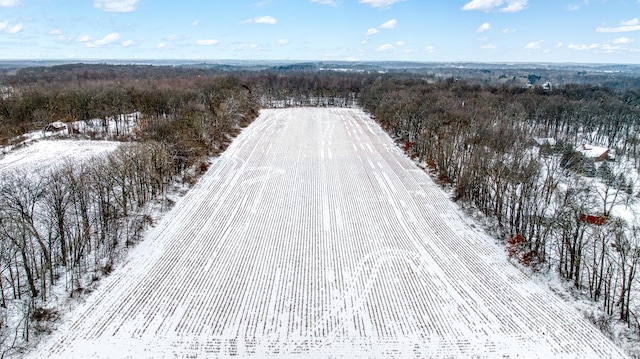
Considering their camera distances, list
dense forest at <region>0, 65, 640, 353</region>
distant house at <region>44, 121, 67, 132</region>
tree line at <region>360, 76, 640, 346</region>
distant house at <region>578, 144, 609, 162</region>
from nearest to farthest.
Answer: dense forest at <region>0, 65, 640, 353</region>
tree line at <region>360, 76, 640, 346</region>
distant house at <region>578, 144, 609, 162</region>
distant house at <region>44, 121, 67, 132</region>

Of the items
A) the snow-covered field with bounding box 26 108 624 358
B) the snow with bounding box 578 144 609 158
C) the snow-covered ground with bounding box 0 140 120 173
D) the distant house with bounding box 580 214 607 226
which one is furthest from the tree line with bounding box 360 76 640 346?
the snow-covered ground with bounding box 0 140 120 173

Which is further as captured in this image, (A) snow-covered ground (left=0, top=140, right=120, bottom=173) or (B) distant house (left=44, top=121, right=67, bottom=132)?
(B) distant house (left=44, top=121, right=67, bottom=132)

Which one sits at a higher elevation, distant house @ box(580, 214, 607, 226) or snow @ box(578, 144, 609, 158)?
snow @ box(578, 144, 609, 158)

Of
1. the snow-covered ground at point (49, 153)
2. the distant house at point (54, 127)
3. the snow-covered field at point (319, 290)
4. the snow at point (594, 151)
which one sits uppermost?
the distant house at point (54, 127)

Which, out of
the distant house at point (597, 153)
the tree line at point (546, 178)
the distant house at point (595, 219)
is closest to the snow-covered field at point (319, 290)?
the tree line at point (546, 178)

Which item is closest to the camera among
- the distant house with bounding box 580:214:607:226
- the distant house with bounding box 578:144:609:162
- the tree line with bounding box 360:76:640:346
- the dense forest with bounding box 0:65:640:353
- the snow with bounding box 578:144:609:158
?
the dense forest with bounding box 0:65:640:353

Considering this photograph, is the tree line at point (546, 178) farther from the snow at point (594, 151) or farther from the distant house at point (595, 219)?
the snow at point (594, 151)

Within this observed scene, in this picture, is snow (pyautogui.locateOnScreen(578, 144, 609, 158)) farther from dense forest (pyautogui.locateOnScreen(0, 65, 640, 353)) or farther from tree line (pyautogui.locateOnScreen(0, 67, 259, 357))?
tree line (pyautogui.locateOnScreen(0, 67, 259, 357))

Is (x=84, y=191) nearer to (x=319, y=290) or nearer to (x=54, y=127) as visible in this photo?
(x=319, y=290)
